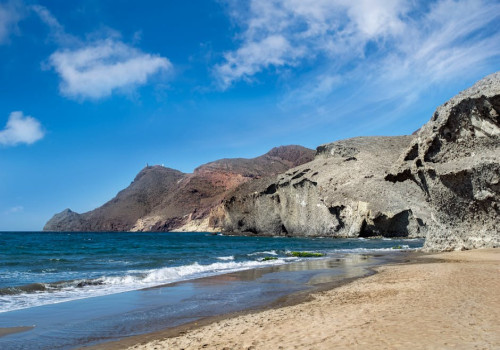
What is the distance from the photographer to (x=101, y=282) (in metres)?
15.7

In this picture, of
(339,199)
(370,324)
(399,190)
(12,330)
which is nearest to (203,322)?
(370,324)

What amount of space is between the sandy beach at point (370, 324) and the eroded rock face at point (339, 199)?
1735 inches

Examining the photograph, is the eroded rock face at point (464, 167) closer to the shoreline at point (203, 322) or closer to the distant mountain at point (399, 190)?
the distant mountain at point (399, 190)

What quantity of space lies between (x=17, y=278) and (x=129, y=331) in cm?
1309

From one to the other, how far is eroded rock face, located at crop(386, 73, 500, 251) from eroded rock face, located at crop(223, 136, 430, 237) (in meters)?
30.5

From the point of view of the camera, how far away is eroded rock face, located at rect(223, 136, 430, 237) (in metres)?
59.4

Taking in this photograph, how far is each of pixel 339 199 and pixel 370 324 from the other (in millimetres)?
60282

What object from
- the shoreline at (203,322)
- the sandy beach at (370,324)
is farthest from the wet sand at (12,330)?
the sandy beach at (370,324)

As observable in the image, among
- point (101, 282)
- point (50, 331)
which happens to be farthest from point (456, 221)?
point (50, 331)

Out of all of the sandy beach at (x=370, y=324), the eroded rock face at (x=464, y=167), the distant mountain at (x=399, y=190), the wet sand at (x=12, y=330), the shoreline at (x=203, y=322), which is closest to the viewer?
the sandy beach at (x=370, y=324)

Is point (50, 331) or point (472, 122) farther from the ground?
point (472, 122)

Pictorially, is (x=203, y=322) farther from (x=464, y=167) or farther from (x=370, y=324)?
(x=464, y=167)

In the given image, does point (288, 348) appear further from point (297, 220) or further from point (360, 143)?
point (360, 143)

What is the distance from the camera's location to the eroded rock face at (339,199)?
5944cm
